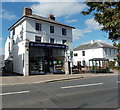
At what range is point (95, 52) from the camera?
3850 cm

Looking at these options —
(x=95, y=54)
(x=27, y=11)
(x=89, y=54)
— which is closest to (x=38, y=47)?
(x=27, y=11)

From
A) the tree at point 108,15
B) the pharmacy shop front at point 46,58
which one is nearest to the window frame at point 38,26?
the pharmacy shop front at point 46,58

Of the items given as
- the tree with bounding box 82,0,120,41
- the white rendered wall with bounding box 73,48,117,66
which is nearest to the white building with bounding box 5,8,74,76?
the tree with bounding box 82,0,120,41

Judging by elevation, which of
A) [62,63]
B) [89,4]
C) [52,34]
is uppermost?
[52,34]

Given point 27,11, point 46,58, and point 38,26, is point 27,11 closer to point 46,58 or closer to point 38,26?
point 38,26

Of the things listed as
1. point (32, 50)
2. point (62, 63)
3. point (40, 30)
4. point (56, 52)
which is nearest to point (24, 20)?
point (40, 30)

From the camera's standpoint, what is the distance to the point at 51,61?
21281 millimetres

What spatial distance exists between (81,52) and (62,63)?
22377 millimetres

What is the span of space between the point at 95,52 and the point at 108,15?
3594cm

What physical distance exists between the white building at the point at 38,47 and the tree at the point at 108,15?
49.2 feet

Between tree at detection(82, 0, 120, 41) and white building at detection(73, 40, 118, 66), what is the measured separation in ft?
110

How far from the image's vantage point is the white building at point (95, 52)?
3728cm

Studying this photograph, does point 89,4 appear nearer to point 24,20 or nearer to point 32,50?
point 32,50

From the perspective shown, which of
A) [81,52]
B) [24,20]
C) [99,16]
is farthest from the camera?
[81,52]
